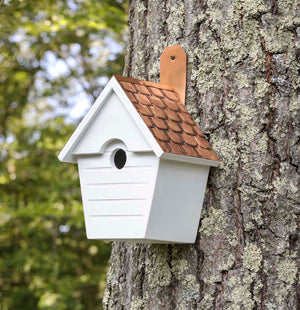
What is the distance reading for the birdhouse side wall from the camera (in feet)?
4.84

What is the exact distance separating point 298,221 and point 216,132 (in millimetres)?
336

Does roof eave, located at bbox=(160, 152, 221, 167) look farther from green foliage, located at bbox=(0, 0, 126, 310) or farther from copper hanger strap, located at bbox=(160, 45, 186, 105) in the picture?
green foliage, located at bbox=(0, 0, 126, 310)

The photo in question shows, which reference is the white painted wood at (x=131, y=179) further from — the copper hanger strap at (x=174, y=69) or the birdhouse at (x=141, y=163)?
the copper hanger strap at (x=174, y=69)

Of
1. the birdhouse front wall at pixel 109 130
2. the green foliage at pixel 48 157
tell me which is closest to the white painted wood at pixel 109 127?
the birdhouse front wall at pixel 109 130

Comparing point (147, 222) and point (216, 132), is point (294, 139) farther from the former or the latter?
point (147, 222)

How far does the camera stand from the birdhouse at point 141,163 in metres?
1.48

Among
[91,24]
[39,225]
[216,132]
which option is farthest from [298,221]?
[39,225]

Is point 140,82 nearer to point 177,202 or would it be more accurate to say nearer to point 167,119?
point 167,119

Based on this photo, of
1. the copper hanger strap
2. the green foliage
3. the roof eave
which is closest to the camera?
the roof eave

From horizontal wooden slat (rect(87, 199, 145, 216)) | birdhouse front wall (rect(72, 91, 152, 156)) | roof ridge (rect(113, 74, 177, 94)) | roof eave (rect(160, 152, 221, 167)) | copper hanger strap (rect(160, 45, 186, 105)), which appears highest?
copper hanger strap (rect(160, 45, 186, 105))

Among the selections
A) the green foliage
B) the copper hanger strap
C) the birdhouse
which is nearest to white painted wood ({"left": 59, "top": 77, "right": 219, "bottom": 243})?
the birdhouse

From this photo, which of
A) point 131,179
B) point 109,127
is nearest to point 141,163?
point 131,179

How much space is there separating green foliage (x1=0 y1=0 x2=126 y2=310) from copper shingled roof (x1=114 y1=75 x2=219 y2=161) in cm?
358

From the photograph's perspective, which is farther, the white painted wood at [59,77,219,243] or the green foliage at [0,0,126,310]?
the green foliage at [0,0,126,310]
